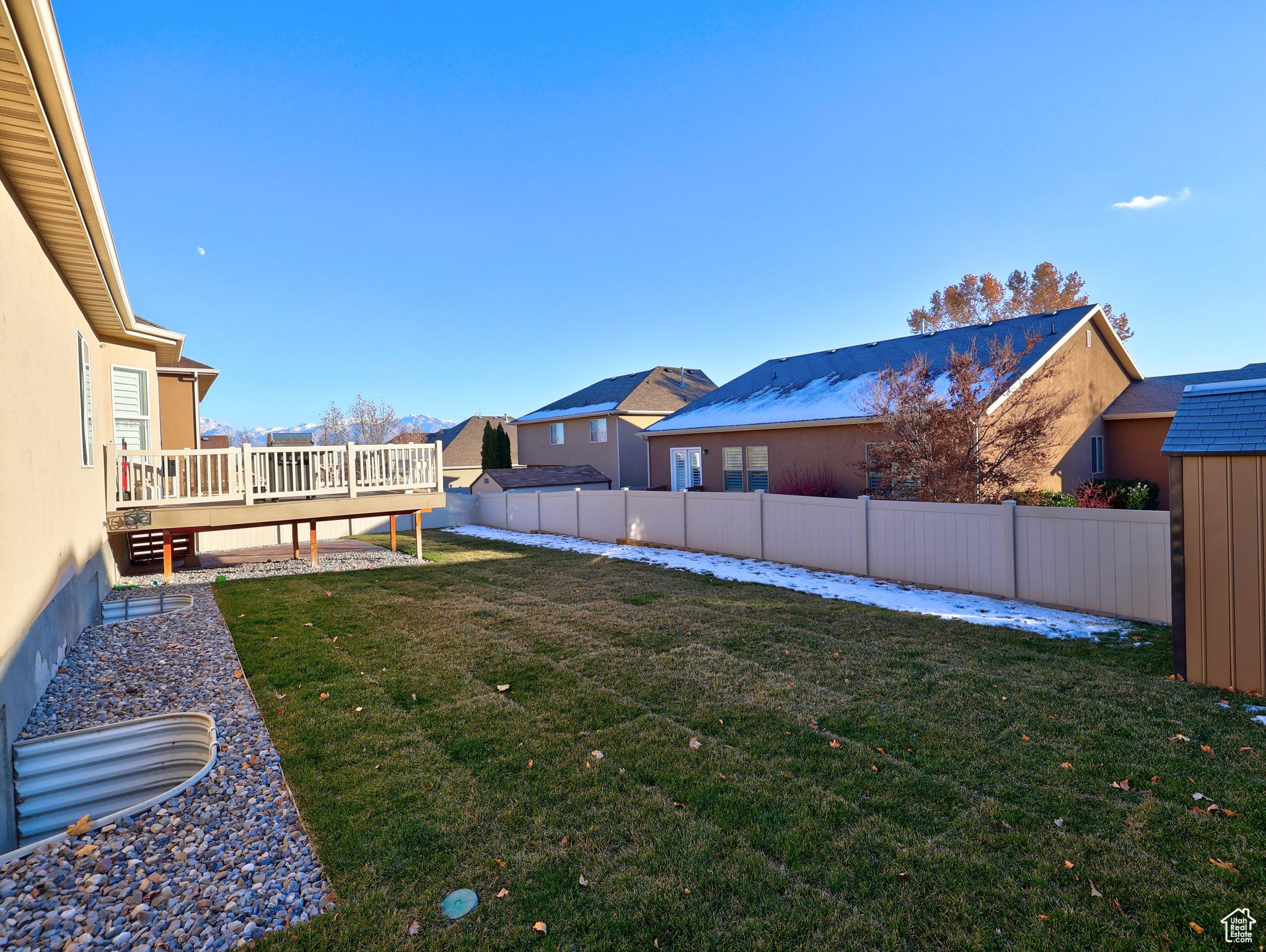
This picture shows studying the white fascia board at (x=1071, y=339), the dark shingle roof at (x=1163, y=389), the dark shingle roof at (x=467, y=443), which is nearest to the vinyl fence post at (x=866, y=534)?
the white fascia board at (x=1071, y=339)

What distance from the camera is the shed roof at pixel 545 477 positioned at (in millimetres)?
21672

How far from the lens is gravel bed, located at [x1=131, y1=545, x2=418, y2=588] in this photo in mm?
11180

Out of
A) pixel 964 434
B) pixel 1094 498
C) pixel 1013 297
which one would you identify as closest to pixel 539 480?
pixel 964 434

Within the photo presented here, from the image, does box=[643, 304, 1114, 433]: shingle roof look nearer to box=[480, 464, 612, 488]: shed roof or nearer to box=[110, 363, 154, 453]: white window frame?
box=[480, 464, 612, 488]: shed roof

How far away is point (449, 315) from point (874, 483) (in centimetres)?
3066

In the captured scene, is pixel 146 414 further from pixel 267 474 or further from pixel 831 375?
pixel 831 375

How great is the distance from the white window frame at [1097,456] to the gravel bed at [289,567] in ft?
58.5

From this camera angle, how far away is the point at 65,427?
6621mm

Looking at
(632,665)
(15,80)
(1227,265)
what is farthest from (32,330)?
(1227,265)

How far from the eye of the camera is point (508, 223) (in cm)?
2609

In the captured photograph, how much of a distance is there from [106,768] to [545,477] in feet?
61.4

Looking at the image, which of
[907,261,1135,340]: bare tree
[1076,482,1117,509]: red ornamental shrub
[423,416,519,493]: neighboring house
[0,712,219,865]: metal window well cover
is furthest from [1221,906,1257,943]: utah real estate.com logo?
[423,416,519,493]: neighboring house

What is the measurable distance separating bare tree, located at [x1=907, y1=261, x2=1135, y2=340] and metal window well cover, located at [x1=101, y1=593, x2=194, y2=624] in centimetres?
3960

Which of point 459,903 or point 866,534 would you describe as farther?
point 866,534
